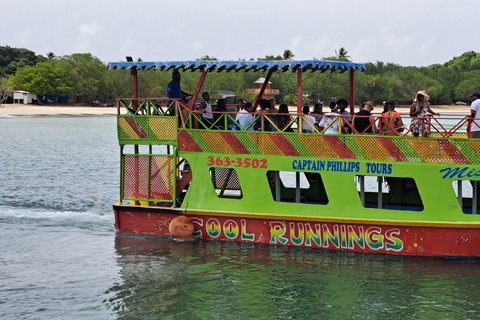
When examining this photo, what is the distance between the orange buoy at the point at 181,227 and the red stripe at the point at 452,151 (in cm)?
492

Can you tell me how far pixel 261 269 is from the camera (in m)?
12.4

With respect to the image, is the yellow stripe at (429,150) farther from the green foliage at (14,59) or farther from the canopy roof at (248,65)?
the green foliage at (14,59)

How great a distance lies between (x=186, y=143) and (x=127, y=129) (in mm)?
1331

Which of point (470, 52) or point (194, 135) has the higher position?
point (470, 52)

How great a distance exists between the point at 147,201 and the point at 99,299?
3022mm

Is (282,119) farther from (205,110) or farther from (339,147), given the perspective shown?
(205,110)

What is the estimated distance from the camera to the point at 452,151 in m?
11.6

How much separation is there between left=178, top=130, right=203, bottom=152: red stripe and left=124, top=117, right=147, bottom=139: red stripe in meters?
0.77

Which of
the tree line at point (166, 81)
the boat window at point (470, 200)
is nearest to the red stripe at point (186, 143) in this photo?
the boat window at point (470, 200)

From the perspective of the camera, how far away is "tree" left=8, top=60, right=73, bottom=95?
95188mm

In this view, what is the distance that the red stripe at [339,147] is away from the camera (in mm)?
12172

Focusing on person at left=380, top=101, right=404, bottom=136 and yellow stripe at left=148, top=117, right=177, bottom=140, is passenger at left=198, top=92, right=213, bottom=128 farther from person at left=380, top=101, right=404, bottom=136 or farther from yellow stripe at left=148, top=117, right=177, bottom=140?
person at left=380, top=101, right=404, bottom=136

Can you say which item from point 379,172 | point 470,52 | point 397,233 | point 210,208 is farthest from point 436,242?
point 470,52

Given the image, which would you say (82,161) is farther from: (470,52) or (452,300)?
(470,52)
